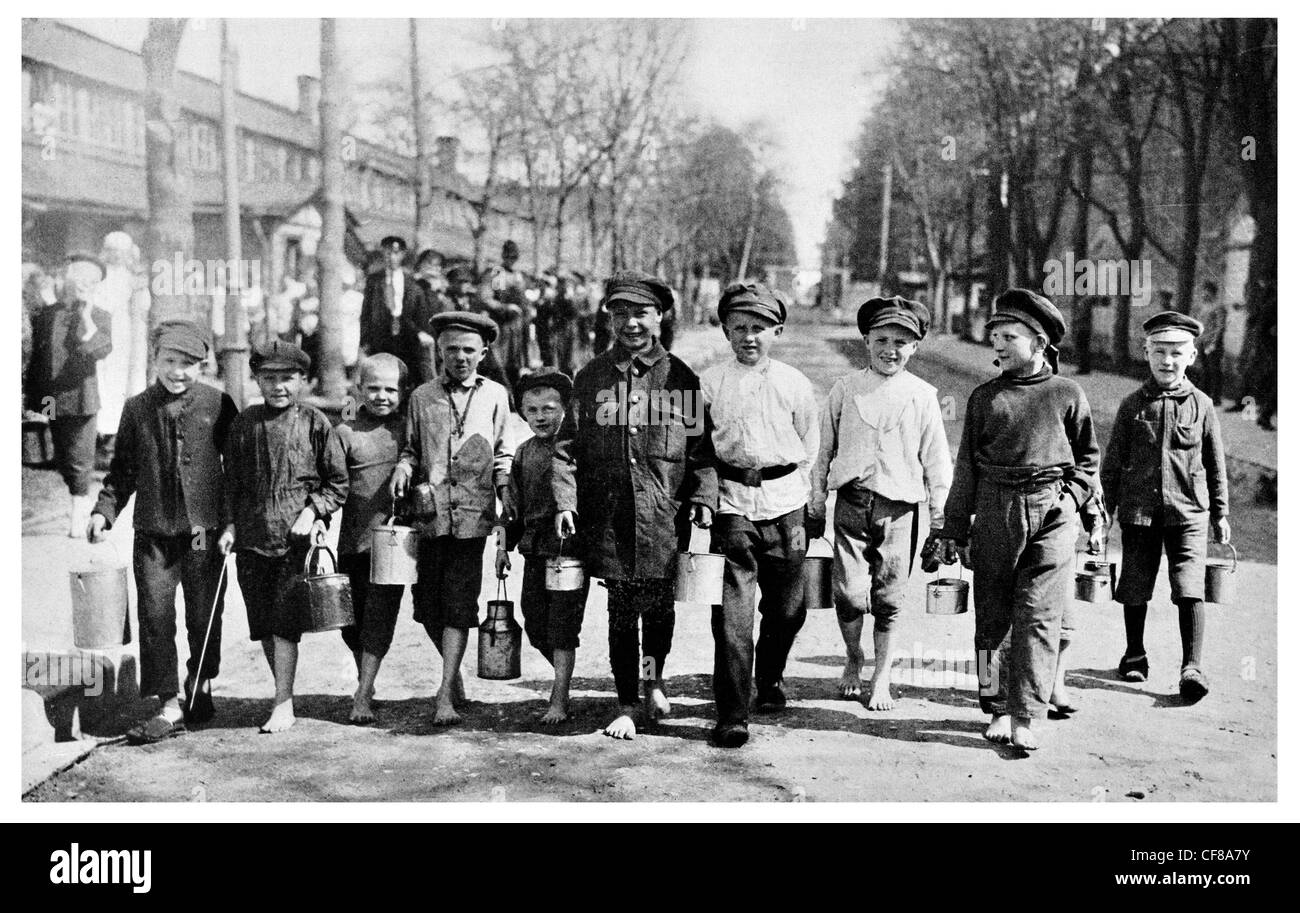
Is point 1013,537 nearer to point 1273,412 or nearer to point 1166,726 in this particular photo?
point 1166,726

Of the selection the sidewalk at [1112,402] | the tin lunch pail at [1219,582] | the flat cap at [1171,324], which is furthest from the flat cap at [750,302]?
the sidewalk at [1112,402]

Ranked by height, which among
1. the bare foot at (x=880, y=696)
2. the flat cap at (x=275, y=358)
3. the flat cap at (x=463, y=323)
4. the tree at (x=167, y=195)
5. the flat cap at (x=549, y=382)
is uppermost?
the tree at (x=167, y=195)

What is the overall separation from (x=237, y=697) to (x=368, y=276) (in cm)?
505

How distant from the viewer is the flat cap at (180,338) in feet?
18.0

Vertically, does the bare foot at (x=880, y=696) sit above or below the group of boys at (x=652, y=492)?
below

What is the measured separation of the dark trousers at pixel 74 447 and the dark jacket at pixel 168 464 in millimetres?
2273

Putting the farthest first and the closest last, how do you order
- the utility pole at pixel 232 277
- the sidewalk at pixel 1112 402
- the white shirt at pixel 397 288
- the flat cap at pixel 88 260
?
the sidewalk at pixel 1112 402 → the white shirt at pixel 397 288 → the utility pole at pixel 232 277 → the flat cap at pixel 88 260

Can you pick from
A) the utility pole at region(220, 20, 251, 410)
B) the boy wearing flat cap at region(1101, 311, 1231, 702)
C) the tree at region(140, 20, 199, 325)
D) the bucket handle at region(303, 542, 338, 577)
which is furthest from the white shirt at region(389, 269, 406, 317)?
the boy wearing flat cap at region(1101, 311, 1231, 702)

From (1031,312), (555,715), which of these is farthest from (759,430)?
(555,715)

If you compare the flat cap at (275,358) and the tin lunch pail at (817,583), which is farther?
the tin lunch pail at (817,583)

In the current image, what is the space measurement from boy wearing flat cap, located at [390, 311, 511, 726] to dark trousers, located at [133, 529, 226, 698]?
87 centimetres

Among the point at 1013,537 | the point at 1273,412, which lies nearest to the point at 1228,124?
the point at 1273,412

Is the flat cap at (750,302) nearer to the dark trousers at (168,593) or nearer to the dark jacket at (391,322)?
the dark trousers at (168,593)

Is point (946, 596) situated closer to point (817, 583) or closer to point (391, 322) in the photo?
point (817, 583)
